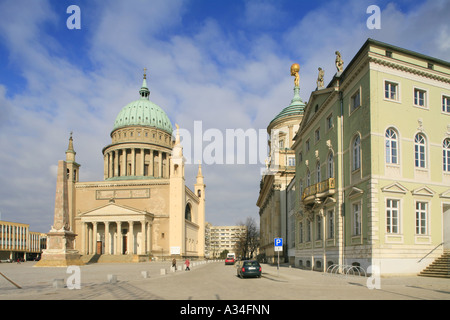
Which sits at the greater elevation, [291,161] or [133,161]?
[133,161]

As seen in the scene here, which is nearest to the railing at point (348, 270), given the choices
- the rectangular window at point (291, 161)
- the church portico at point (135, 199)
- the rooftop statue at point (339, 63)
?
the rooftop statue at point (339, 63)

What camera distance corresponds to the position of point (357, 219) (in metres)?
25.0

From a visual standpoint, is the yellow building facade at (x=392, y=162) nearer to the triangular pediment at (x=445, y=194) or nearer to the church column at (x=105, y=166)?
the triangular pediment at (x=445, y=194)

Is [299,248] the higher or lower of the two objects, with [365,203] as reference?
lower

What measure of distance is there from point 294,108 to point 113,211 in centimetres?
3874

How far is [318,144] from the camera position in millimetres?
32719

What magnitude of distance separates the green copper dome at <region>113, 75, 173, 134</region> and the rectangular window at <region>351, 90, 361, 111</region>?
78.0 m

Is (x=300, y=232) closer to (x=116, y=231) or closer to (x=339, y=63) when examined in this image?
(x=339, y=63)

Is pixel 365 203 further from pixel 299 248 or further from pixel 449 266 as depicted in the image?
pixel 299 248

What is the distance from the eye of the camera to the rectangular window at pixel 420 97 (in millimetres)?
24906

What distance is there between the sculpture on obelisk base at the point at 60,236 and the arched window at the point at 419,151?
37433 millimetres

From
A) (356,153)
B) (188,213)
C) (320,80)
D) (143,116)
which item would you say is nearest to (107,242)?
(188,213)
